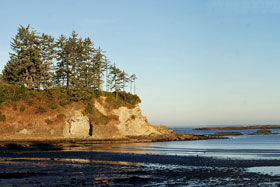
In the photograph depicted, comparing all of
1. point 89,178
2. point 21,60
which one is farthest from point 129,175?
point 21,60

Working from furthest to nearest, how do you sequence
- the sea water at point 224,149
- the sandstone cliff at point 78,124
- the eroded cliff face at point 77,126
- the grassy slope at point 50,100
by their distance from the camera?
the eroded cliff face at point 77,126
the grassy slope at point 50,100
the sandstone cliff at point 78,124
the sea water at point 224,149

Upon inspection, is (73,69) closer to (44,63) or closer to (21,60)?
(44,63)

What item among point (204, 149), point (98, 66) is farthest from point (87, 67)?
point (204, 149)

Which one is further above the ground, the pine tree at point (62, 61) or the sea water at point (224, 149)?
the pine tree at point (62, 61)

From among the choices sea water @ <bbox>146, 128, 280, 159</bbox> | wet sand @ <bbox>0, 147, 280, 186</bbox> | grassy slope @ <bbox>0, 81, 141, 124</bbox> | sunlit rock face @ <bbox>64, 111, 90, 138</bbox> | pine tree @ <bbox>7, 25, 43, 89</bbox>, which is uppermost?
pine tree @ <bbox>7, 25, 43, 89</bbox>

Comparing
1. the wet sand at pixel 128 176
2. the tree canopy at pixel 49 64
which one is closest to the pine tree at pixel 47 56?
the tree canopy at pixel 49 64

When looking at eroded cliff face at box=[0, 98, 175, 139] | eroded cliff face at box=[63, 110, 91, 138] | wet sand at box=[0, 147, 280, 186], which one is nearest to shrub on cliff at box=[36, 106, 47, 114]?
eroded cliff face at box=[0, 98, 175, 139]

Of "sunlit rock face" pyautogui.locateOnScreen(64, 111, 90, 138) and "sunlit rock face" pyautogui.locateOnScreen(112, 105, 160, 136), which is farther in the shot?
"sunlit rock face" pyautogui.locateOnScreen(112, 105, 160, 136)

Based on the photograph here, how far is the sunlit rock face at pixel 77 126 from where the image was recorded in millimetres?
70625

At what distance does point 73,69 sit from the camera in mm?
85688

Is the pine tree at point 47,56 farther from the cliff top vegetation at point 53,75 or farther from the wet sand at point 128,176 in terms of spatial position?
the wet sand at point 128,176

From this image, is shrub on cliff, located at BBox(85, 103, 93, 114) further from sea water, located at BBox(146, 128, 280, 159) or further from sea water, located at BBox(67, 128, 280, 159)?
sea water, located at BBox(146, 128, 280, 159)

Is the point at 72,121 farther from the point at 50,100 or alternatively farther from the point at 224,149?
the point at 224,149

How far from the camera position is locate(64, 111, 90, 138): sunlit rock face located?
7062 cm
